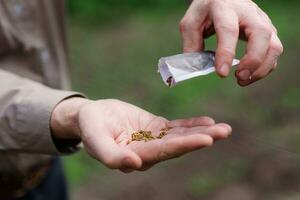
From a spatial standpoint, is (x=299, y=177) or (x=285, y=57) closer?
(x=299, y=177)

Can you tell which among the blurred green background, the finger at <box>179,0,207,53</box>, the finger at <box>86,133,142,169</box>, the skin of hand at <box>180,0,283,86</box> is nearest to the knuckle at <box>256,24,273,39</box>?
the skin of hand at <box>180,0,283,86</box>

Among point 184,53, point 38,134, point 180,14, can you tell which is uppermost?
point 184,53

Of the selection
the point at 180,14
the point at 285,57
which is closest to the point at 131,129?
the point at 285,57

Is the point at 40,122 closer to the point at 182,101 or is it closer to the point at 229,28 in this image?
the point at 229,28

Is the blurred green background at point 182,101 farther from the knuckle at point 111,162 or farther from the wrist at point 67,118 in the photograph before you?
the knuckle at point 111,162

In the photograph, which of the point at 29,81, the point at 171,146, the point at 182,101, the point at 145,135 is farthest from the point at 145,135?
the point at 182,101

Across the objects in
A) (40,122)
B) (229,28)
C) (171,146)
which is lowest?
(40,122)

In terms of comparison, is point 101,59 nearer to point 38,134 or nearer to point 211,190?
point 211,190
